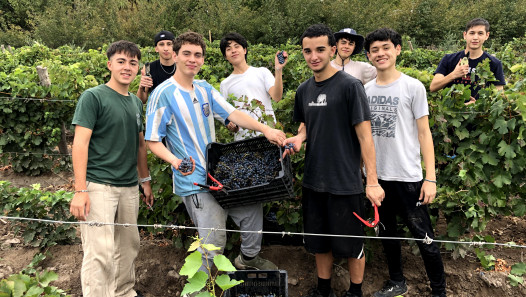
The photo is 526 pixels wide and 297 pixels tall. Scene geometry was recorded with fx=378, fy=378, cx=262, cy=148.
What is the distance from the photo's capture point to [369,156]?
104 inches

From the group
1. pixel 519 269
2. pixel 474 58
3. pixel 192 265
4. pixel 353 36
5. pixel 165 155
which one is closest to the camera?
pixel 192 265

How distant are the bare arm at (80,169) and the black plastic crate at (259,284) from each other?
1.16 metres

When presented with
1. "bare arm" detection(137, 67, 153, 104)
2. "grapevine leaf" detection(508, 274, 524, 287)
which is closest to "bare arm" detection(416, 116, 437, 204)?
"grapevine leaf" detection(508, 274, 524, 287)

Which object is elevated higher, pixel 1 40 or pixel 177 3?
pixel 177 3

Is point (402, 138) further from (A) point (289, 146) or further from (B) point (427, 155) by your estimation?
(A) point (289, 146)

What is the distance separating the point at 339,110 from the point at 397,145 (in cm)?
57

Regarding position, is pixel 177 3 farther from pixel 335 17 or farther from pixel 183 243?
pixel 183 243

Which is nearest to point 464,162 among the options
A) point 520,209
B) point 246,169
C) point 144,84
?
point 520,209

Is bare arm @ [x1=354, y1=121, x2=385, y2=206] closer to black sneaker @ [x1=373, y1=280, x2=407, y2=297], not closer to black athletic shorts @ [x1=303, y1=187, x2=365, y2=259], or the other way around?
black athletic shorts @ [x1=303, y1=187, x2=365, y2=259]

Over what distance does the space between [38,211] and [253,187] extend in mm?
2783

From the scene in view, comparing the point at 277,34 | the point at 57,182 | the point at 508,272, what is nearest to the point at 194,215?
the point at 508,272

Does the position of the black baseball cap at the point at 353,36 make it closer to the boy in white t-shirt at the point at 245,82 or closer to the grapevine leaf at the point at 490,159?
the boy in white t-shirt at the point at 245,82

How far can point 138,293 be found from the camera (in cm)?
335

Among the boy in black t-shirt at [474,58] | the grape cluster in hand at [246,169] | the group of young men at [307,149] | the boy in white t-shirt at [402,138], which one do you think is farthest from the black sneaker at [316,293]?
the boy in black t-shirt at [474,58]
